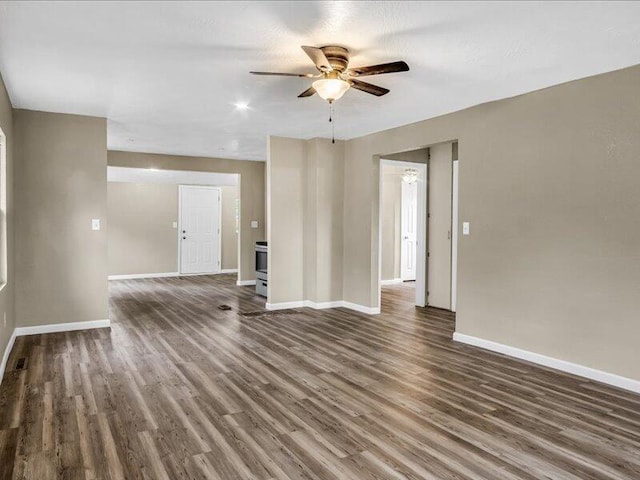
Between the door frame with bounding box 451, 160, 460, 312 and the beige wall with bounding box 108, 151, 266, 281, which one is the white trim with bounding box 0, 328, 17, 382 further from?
the door frame with bounding box 451, 160, 460, 312

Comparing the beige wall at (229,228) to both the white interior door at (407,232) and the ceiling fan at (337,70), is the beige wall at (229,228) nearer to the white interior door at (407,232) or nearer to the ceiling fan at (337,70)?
the white interior door at (407,232)

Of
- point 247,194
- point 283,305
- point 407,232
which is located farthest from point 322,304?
point 407,232

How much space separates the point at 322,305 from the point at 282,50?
4.05 m

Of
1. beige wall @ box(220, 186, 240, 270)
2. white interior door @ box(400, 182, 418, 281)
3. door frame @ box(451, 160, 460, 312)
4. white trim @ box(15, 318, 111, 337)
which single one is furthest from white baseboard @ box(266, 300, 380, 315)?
beige wall @ box(220, 186, 240, 270)

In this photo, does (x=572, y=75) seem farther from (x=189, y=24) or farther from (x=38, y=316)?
(x=38, y=316)

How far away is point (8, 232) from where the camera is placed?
4438 mm

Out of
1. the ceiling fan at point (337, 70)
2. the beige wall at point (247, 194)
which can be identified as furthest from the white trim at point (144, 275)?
the ceiling fan at point (337, 70)

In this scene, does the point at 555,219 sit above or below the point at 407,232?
above

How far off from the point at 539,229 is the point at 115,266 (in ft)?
28.6

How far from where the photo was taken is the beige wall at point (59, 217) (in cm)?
488

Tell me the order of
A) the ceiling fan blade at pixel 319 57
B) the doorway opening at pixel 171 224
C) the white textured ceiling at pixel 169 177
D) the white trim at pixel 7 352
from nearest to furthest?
1. the ceiling fan blade at pixel 319 57
2. the white trim at pixel 7 352
3. the white textured ceiling at pixel 169 177
4. the doorway opening at pixel 171 224

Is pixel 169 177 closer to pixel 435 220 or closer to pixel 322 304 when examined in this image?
pixel 322 304

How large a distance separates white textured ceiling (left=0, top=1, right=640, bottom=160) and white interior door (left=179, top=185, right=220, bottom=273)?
18.4ft

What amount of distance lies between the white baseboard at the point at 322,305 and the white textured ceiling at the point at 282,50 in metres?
2.72
